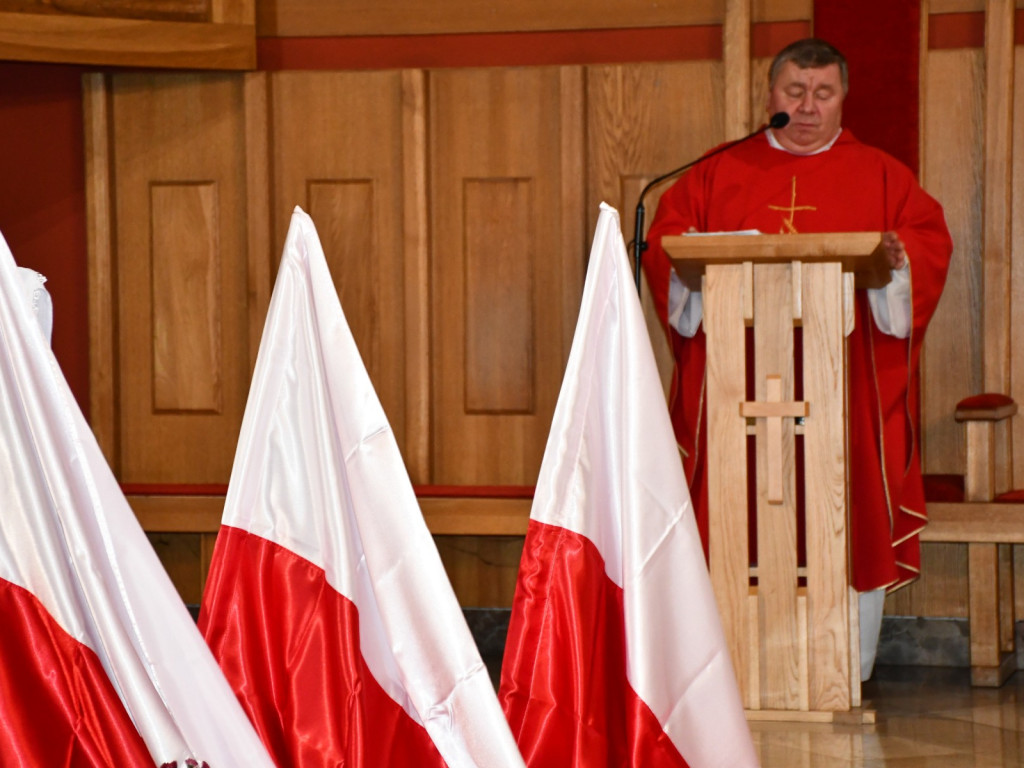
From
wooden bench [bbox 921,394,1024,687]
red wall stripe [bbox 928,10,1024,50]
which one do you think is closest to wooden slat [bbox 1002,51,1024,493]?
red wall stripe [bbox 928,10,1024,50]

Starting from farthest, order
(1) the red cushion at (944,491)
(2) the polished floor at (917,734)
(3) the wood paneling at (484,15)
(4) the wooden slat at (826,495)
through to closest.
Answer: (3) the wood paneling at (484,15), (1) the red cushion at (944,491), (4) the wooden slat at (826,495), (2) the polished floor at (917,734)

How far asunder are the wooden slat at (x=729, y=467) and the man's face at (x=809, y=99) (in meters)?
1.04

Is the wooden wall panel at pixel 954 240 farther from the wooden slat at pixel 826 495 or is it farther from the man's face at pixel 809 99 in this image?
the wooden slat at pixel 826 495

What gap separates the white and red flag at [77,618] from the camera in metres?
1.72

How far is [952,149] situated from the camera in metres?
4.61

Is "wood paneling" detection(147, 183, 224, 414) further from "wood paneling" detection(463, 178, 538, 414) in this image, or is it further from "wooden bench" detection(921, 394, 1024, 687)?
"wooden bench" detection(921, 394, 1024, 687)

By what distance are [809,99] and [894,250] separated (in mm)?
722

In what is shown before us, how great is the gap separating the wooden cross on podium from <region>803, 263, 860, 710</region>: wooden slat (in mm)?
54

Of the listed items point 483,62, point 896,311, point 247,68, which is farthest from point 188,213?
point 896,311

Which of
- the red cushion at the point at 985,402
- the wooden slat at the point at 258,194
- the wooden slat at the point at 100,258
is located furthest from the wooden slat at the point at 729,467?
the wooden slat at the point at 100,258

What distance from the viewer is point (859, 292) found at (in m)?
3.93

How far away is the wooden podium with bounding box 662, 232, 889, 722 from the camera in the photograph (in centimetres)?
326

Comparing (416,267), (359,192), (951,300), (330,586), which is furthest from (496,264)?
(330,586)

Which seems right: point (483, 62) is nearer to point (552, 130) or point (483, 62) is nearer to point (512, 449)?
point (552, 130)
